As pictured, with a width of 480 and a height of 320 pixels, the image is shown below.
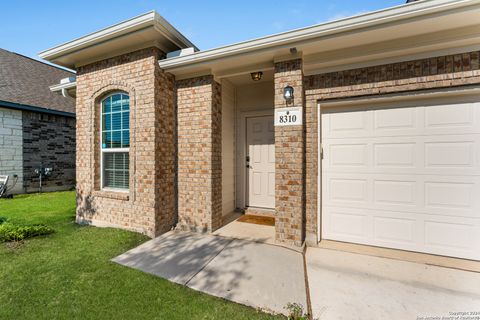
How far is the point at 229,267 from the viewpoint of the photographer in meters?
2.91

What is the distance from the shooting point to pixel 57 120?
366 inches

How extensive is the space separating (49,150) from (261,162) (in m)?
9.22

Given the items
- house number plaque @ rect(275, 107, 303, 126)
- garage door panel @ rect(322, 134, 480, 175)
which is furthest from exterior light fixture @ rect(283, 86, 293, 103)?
garage door panel @ rect(322, 134, 480, 175)

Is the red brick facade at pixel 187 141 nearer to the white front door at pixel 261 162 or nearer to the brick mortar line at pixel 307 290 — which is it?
the brick mortar line at pixel 307 290

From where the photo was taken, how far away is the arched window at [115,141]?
4.45m

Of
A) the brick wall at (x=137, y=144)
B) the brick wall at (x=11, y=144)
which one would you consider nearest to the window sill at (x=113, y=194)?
the brick wall at (x=137, y=144)

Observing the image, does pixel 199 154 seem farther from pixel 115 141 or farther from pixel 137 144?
pixel 115 141

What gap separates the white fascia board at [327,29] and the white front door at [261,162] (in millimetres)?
1972

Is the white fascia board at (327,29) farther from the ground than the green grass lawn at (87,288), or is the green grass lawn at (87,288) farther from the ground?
the white fascia board at (327,29)

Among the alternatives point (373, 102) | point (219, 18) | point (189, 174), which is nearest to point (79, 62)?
point (219, 18)

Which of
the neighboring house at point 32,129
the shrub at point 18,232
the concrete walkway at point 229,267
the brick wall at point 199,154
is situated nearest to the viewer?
the concrete walkway at point 229,267

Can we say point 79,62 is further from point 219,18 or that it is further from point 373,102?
point 373,102

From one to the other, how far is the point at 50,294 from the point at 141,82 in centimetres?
339

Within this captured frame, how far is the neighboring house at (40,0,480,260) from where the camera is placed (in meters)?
3.04
